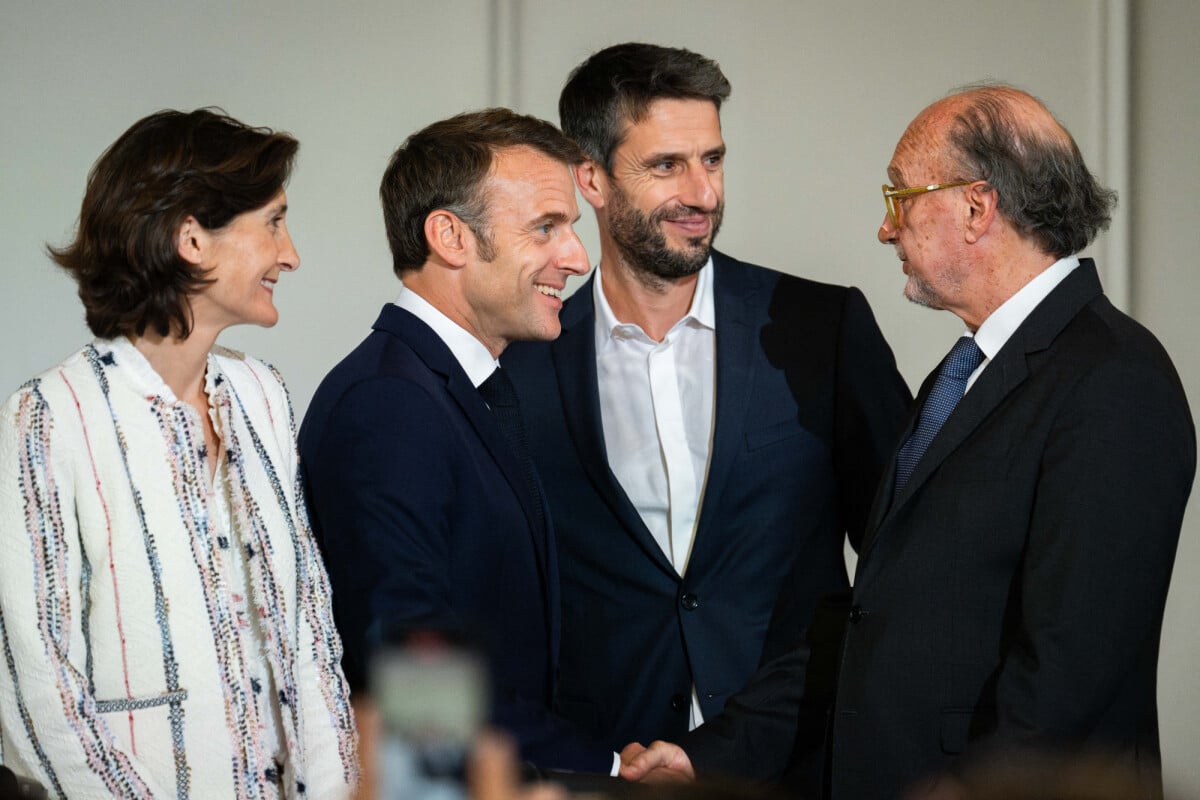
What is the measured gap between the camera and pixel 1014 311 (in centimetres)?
232

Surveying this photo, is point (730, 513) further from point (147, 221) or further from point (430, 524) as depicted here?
point (147, 221)

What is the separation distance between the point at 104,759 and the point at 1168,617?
3.38 meters

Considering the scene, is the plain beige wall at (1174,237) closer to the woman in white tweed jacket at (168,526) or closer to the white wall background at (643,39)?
the white wall background at (643,39)

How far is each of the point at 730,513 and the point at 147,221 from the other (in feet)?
4.40

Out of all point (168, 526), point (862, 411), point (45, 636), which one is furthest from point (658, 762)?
point (45, 636)

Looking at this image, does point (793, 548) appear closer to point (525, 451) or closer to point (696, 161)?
point (525, 451)

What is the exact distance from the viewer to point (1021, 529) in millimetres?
2143

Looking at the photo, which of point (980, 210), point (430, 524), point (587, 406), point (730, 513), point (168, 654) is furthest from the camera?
point (587, 406)

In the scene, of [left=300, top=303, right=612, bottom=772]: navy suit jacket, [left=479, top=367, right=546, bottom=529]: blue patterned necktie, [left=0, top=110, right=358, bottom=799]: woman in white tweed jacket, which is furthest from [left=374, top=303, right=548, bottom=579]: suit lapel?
[left=0, top=110, right=358, bottom=799]: woman in white tweed jacket

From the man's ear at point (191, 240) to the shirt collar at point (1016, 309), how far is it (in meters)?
1.24

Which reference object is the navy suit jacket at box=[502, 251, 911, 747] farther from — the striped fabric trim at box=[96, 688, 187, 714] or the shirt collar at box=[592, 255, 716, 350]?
the striped fabric trim at box=[96, 688, 187, 714]

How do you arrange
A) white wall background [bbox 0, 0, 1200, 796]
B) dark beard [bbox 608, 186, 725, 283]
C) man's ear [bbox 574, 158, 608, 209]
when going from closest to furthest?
dark beard [bbox 608, 186, 725, 283]
man's ear [bbox 574, 158, 608, 209]
white wall background [bbox 0, 0, 1200, 796]

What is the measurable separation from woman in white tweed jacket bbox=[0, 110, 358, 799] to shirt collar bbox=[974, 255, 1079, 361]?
1.12 m

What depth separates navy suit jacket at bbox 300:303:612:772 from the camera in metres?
2.21
